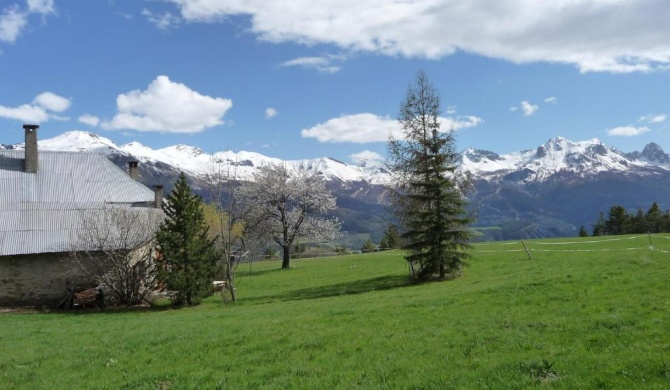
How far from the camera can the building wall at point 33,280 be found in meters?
31.5

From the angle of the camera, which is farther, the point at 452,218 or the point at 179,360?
the point at 452,218

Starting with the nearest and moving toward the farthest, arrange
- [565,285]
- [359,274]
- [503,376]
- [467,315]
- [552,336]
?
[503,376] < [552,336] < [467,315] < [565,285] < [359,274]

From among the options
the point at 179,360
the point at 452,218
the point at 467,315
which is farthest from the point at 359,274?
the point at 179,360

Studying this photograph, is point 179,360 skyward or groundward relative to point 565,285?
groundward

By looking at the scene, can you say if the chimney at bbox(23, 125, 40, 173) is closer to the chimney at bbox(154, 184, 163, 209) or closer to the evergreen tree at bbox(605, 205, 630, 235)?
the chimney at bbox(154, 184, 163, 209)

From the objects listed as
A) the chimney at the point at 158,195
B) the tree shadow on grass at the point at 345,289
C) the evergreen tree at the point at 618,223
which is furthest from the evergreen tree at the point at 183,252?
the evergreen tree at the point at 618,223

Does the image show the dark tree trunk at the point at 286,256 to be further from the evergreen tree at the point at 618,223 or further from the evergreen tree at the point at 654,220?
the evergreen tree at the point at 618,223

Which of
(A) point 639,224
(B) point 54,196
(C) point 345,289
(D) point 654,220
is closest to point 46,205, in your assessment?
(B) point 54,196

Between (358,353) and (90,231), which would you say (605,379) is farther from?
(90,231)

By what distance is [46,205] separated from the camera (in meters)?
37.2

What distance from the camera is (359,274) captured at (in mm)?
37125

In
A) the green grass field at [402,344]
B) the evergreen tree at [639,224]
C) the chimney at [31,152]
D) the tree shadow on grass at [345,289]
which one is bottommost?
the tree shadow on grass at [345,289]

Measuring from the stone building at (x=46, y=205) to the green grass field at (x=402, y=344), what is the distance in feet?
35.4

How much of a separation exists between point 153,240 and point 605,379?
29058mm
